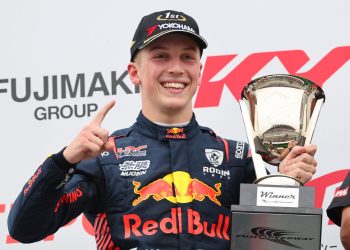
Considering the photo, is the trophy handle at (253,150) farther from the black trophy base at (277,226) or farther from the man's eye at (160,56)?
the man's eye at (160,56)

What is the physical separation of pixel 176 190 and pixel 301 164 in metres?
0.38

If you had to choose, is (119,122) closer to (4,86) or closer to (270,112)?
(4,86)

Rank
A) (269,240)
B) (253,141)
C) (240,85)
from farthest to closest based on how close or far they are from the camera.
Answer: (240,85) → (253,141) → (269,240)

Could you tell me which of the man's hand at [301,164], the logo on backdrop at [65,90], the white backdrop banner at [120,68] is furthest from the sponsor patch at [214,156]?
the logo on backdrop at [65,90]

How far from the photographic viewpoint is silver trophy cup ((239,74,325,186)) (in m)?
3.16

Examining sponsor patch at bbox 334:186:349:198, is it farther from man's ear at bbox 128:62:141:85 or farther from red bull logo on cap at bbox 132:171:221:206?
man's ear at bbox 128:62:141:85

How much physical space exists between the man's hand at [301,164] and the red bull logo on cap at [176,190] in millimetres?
259

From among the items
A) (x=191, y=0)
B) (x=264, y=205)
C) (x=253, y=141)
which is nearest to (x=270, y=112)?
(x=253, y=141)

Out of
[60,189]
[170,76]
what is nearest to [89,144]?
[60,189]

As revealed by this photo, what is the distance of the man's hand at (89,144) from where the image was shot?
291 cm


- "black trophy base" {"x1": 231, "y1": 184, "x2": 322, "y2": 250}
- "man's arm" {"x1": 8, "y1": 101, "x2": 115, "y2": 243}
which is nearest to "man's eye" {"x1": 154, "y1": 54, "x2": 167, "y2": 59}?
"man's arm" {"x1": 8, "y1": 101, "x2": 115, "y2": 243}

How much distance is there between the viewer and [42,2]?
13.2 feet

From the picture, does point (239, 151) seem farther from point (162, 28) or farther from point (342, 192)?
point (162, 28)

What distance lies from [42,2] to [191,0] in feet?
1.94
